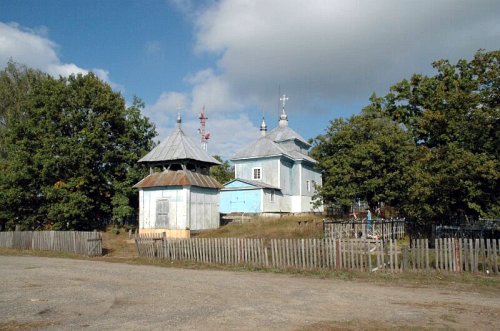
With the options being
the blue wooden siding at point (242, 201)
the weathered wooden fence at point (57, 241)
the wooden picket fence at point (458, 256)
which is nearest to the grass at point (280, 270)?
the wooden picket fence at point (458, 256)

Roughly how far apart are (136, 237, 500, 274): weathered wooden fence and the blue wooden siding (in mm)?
19851

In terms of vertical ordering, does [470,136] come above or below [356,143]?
below

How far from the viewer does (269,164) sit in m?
42.7

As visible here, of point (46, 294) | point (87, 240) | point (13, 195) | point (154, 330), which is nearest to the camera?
point (154, 330)

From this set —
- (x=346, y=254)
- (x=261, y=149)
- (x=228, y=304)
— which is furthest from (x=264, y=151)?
(x=228, y=304)

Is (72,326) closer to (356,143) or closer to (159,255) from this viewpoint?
(159,255)

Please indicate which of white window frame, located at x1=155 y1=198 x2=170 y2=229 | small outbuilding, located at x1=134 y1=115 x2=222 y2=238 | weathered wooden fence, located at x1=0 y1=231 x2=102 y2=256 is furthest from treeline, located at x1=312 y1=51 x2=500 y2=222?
weathered wooden fence, located at x1=0 y1=231 x2=102 y2=256

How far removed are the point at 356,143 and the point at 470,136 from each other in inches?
665

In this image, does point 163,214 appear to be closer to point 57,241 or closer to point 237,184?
point 57,241

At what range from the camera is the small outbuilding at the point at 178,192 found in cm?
2995

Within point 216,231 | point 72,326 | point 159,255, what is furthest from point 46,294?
point 216,231

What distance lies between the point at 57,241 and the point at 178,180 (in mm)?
8091

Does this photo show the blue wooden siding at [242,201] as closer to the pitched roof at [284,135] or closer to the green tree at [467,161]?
the pitched roof at [284,135]

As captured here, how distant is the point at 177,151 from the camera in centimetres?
3102
